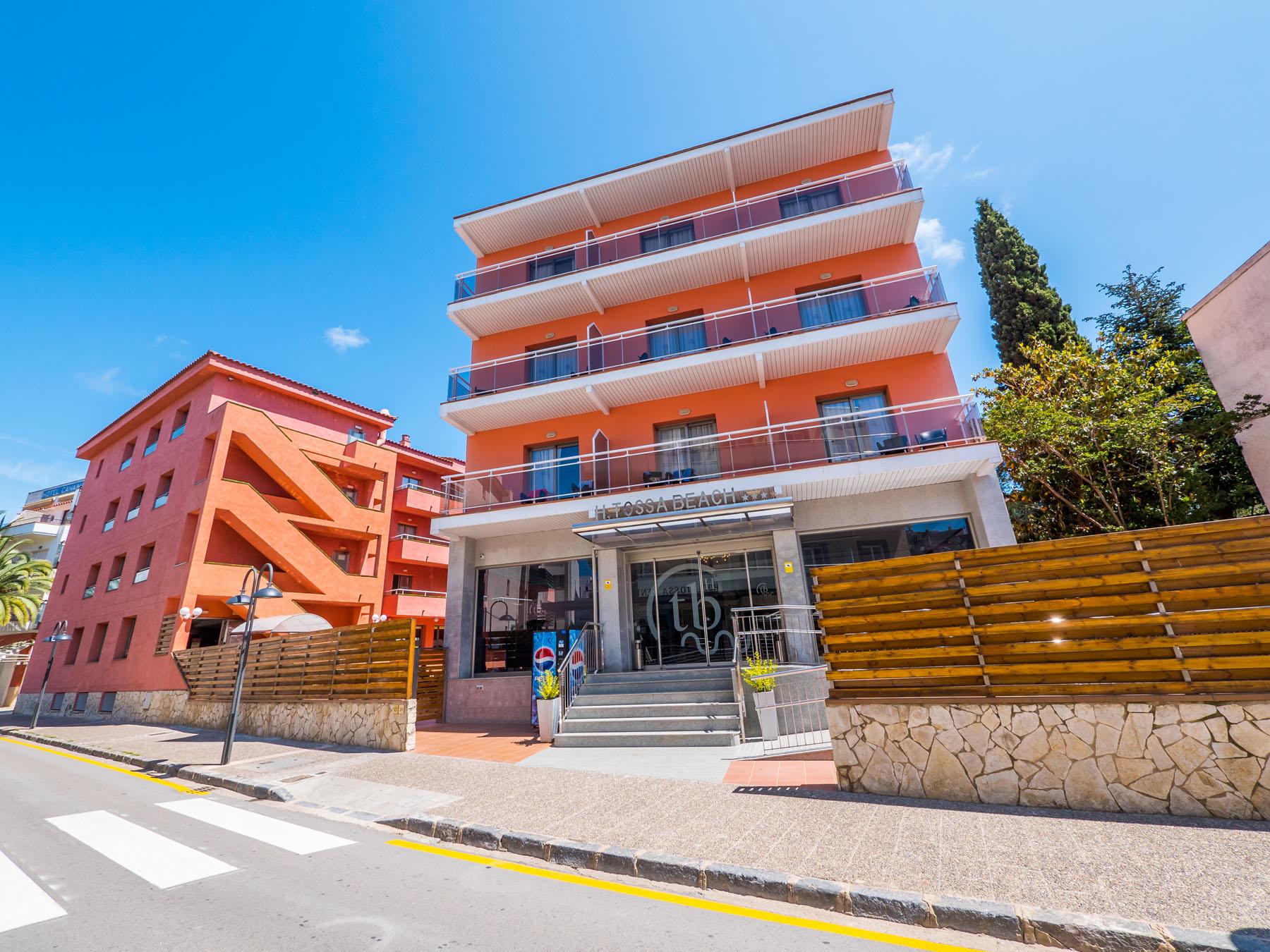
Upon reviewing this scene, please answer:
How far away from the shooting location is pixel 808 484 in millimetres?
12789

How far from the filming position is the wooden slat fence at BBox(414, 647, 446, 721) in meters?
15.1

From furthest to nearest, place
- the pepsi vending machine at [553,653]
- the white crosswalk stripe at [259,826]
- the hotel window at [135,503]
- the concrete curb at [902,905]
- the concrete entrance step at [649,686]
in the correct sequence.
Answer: the hotel window at [135,503], the pepsi vending machine at [553,653], the concrete entrance step at [649,686], the white crosswalk stripe at [259,826], the concrete curb at [902,905]

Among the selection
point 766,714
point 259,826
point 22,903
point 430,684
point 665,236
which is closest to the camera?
point 22,903

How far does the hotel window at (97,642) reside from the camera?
2322cm

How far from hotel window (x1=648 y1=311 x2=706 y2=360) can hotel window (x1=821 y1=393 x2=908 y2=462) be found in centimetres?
443

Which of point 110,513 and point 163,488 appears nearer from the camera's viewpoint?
point 163,488

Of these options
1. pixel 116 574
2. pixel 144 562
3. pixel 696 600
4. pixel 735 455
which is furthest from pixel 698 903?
pixel 116 574

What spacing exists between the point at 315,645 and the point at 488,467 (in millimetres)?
6839

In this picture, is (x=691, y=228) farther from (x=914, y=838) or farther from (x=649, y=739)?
(x=914, y=838)

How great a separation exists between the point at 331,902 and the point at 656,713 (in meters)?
7.38

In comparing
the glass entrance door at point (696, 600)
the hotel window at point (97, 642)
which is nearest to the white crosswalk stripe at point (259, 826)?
the glass entrance door at point (696, 600)

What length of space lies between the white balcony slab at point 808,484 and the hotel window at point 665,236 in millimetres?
8743

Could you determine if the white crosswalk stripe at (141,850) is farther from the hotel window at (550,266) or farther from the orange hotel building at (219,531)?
the hotel window at (550,266)

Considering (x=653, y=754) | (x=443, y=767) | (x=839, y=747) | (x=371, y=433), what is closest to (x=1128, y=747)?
(x=839, y=747)
